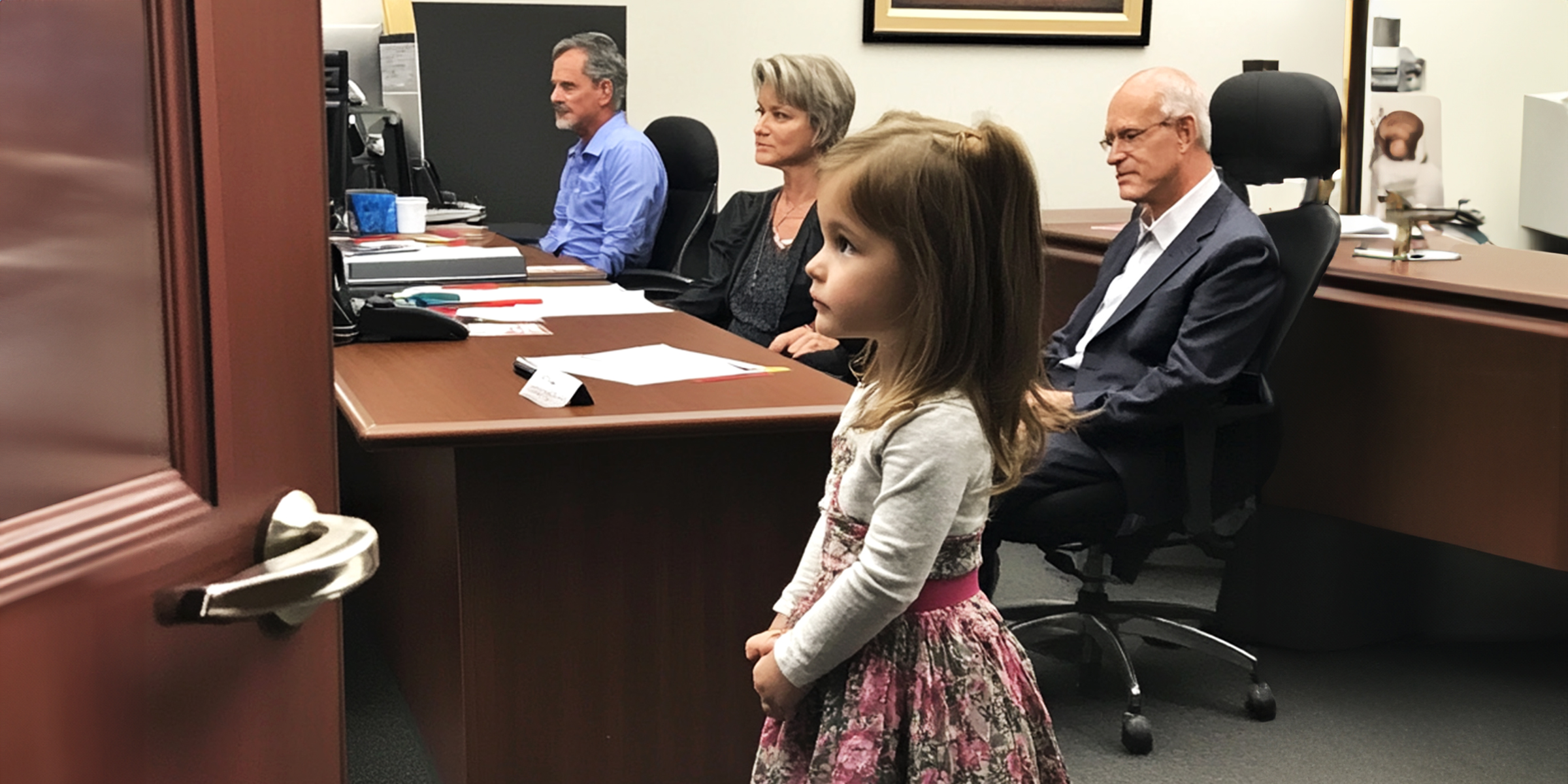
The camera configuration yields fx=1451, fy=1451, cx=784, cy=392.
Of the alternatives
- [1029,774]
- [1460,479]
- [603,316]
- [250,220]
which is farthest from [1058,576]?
[250,220]

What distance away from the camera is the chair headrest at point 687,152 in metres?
4.16

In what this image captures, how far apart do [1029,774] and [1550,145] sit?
5165 millimetres

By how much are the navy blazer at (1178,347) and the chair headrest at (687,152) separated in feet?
6.01

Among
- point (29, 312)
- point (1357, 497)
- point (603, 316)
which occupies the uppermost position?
point (29, 312)

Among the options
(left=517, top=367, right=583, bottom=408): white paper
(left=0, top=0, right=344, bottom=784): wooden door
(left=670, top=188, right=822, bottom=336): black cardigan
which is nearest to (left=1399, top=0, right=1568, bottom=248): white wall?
(left=670, top=188, right=822, bottom=336): black cardigan

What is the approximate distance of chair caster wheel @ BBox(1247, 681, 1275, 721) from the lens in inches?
102

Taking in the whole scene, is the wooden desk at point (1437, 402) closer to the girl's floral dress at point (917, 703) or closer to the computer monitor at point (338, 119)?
the girl's floral dress at point (917, 703)

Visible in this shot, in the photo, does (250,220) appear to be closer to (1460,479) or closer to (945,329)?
(945,329)

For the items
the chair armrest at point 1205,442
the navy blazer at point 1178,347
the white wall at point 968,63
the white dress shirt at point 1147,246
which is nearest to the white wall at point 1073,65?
the white wall at point 968,63

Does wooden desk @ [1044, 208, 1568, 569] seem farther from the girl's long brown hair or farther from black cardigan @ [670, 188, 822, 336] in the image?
the girl's long brown hair

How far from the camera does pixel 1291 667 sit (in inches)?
112

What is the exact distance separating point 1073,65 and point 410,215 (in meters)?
2.73

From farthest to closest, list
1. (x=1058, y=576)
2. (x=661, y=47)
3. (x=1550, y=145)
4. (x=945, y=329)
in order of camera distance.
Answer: (x=1550, y=145) < (x=661, y=47) < (x=1058, y=576) < (x=945, y=329)

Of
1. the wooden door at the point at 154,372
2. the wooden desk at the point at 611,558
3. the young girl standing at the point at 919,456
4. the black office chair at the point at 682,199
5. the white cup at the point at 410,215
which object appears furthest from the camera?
the black office chair at the point at 682,199
